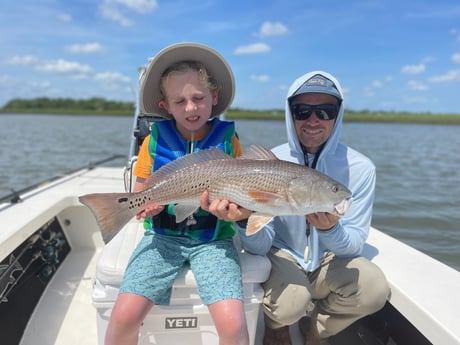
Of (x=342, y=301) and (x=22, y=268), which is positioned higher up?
(x=342, y=301)

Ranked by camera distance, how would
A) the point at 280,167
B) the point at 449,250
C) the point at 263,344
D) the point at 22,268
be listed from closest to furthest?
the point at 280,167, the point at 263,344, the point at 22,268, the point at 449,250

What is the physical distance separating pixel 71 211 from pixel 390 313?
12.4ft

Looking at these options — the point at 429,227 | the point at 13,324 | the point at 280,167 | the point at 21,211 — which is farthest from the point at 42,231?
the point at 429,227

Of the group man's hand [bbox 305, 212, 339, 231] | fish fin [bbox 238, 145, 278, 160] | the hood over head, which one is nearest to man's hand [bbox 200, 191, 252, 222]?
fish fin [bbox 238, 145, 278, 160]

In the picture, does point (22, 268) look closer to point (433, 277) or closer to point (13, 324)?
point (13, 324)

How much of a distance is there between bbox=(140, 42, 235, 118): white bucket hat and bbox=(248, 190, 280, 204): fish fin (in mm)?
998

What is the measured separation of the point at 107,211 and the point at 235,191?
→ 766mm

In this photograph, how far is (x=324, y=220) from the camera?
7.70 ft

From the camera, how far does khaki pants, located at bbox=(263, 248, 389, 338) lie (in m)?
2.56

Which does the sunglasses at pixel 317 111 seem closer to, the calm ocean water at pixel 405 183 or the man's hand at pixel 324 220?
the man's hand at pixel 324 220

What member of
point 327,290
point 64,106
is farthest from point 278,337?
point 64,106

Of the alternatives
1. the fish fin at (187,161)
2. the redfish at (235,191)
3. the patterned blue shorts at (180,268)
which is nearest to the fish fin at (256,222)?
the redfish at (235,191)

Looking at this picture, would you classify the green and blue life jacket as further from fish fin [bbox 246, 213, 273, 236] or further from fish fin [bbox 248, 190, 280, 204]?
fish fin [bbox 248, 190, 280, 204]

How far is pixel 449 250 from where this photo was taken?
21.0ft
